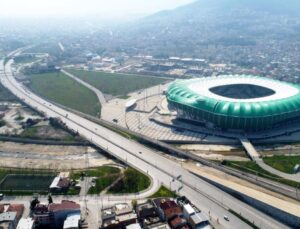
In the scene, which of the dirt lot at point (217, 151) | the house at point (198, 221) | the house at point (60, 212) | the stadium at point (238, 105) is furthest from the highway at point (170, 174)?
the stadium at point (238, 105)

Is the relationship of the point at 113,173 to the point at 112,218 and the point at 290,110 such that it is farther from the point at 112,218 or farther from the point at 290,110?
the point at 290,110

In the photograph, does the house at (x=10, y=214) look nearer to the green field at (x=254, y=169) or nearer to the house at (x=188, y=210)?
the house at (x=188, y=210)

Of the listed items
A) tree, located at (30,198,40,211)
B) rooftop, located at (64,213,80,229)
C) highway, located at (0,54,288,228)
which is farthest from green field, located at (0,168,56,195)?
highway, located at (0,54,288,228)

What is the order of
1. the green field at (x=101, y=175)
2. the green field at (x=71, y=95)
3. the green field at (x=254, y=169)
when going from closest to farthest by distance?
1. the green field at (x=101, y=175)
2. the green field at (x=254, y=169)
3. the green field at (x=71, y=95)

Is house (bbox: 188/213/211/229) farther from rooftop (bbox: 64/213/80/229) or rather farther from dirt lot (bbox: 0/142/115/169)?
dirt lot (bbox: 0/142/115/169)

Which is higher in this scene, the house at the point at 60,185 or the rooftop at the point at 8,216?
the rooftop at the point at 8,216
